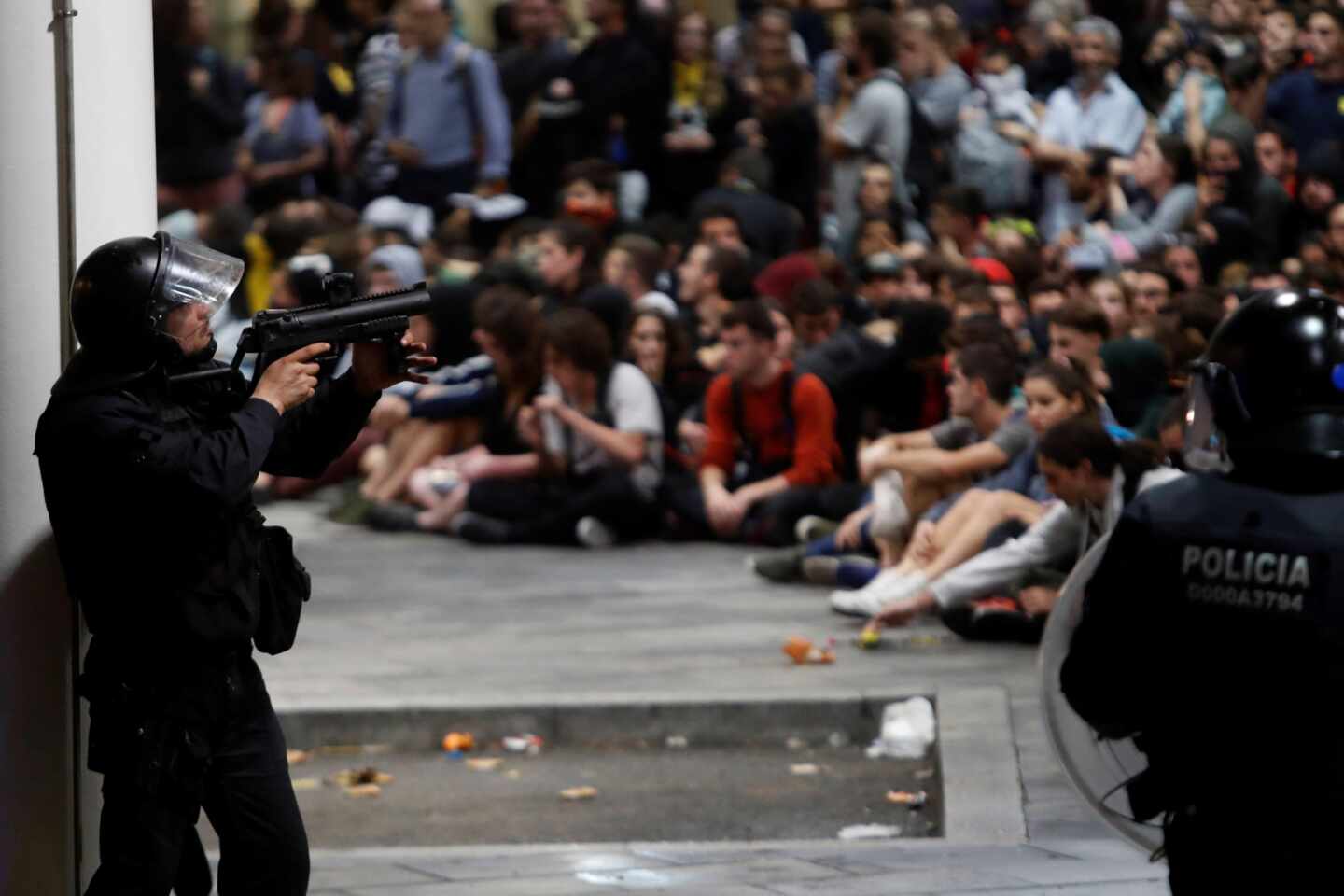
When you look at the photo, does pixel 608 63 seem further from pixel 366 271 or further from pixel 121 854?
pixel 121 854

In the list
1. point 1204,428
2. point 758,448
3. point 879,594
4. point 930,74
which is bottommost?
point 758,448

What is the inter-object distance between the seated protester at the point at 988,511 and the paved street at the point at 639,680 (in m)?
0.25

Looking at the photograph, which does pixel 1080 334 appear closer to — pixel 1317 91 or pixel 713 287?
pixel 713 287

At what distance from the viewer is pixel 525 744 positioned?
7.90 m

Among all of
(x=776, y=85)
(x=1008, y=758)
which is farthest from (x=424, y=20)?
(x=1008, y=758)

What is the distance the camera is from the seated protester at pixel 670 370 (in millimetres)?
12117

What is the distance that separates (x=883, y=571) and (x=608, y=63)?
6345 mm

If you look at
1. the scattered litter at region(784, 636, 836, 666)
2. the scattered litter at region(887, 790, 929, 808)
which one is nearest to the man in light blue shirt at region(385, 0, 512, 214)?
the scattered litter at region(784, 636, 836, 666)

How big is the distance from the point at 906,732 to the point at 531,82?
9065 mm

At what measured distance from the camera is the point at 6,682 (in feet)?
15.3

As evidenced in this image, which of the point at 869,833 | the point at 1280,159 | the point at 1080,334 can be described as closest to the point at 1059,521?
the point at 1080,334

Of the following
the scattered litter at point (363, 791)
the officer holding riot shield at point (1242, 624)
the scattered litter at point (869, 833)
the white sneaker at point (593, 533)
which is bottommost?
the white sneaker at point (593, 533)

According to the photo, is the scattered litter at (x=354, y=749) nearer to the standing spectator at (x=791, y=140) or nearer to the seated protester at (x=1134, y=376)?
the seated protester at (x=1134, y=376)

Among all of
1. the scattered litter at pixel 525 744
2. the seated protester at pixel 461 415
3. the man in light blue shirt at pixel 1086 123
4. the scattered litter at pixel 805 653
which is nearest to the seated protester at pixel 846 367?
the seated protester at pixel 461 415
